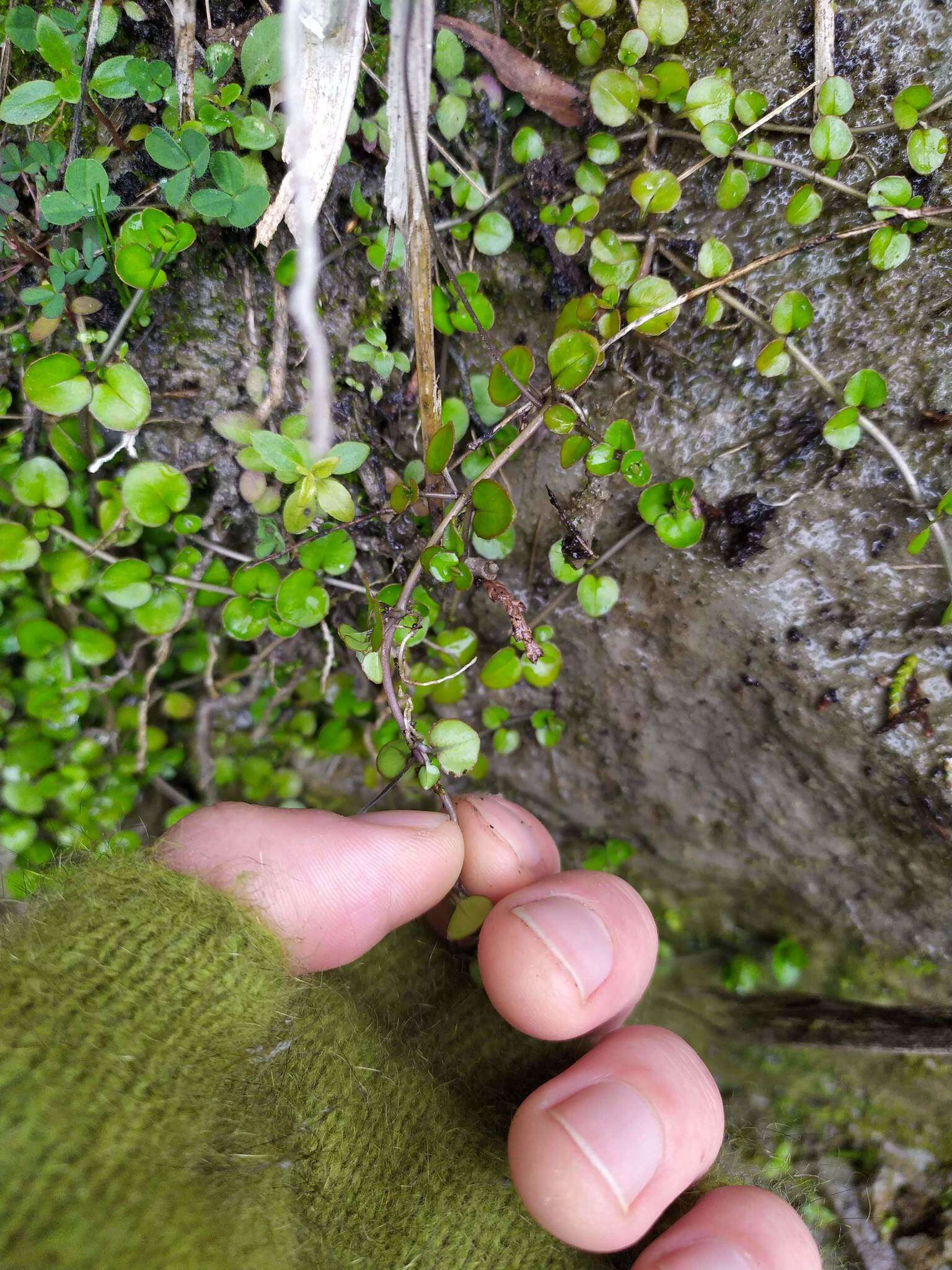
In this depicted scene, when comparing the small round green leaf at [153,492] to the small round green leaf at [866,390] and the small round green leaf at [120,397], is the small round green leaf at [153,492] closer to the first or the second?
the small round green leaf at [120,397]

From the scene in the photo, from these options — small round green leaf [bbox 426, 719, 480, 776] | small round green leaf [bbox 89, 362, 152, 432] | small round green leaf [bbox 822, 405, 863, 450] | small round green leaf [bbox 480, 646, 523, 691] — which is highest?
small round green leaf [bbox 822, 405, 863, 450]

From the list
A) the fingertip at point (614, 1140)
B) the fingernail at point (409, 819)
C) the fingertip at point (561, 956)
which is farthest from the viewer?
the fingernail at point (409, 819)

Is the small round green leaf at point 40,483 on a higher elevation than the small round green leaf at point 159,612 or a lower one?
higher

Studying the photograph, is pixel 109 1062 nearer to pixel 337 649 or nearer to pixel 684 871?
pixel 337 649

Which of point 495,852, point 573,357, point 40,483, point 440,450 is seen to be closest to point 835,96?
point 573,357

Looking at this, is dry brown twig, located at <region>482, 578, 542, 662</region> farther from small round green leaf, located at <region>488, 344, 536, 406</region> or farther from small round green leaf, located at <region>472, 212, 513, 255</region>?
small round green leaf, located at <region>472, 212, 513, 255</region>

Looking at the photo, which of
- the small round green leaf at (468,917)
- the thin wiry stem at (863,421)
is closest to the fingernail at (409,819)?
the small round green leaf at (468,917)

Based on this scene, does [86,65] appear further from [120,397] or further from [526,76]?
[526,76]

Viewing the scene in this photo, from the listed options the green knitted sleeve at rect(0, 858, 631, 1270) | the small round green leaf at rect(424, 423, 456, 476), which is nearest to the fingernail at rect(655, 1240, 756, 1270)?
the green knitted sleeve at rect(0, 858, 631, 1270)
